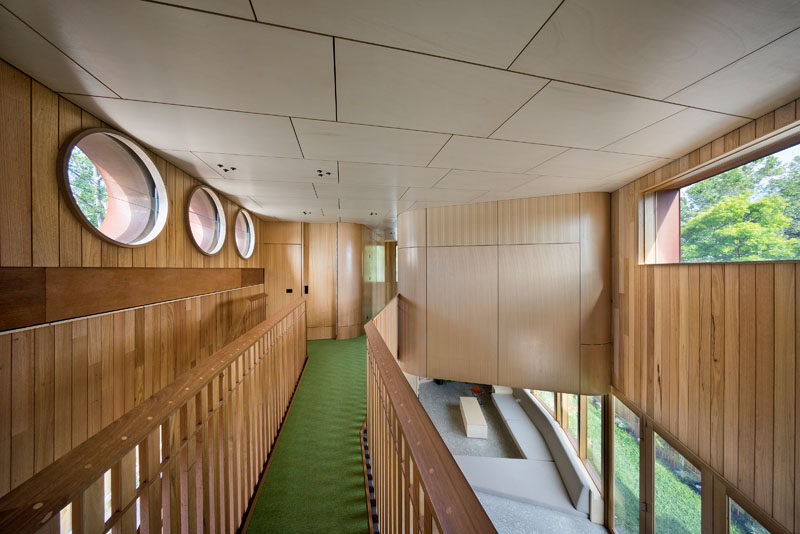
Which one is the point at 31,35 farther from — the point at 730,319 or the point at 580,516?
the point at 580,516

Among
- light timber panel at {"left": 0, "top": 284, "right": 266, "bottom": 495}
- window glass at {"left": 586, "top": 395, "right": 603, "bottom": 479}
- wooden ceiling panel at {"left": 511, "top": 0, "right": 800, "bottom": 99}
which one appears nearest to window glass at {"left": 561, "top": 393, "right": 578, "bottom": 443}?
window glass at {"left": 586, "top": 395, "right": 603, "bottom": 479}

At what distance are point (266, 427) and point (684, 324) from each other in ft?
12.1

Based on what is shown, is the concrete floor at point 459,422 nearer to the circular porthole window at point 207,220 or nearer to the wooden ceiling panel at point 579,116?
the circular porthole window at point 207,220

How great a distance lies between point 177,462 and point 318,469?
3.72ft

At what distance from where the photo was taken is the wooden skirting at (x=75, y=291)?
1.32m

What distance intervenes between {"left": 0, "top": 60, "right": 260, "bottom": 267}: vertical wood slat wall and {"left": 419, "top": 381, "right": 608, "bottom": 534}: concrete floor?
14.0 feet

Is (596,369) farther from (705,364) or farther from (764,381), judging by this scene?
(764,381)

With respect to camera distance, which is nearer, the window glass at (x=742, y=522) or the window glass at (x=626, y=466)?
the window glass at (x=742, y=522)

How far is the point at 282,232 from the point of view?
17.7 ft

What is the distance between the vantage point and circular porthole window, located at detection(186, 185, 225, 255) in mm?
3074

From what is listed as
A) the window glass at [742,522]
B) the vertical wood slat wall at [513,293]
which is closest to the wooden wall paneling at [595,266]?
the vertical wood slat wall at [513,293]

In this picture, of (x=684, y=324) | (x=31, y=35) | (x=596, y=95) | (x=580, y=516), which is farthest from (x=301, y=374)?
(x=580, y=516)

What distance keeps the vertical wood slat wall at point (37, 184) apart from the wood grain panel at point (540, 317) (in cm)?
431

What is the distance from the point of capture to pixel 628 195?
10.4 ft
